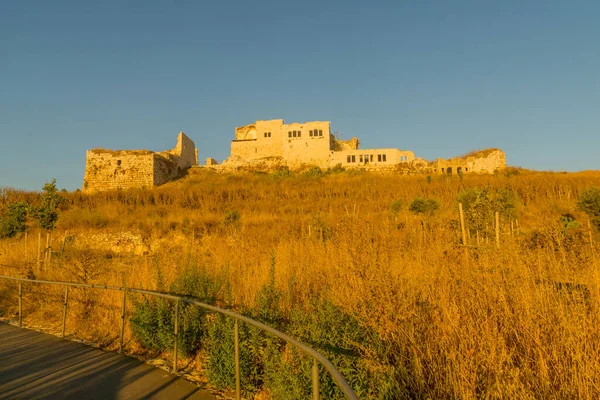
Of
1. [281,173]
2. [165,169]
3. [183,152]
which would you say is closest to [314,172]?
[281,173]

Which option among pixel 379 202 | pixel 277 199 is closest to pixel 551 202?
pixel 379 202

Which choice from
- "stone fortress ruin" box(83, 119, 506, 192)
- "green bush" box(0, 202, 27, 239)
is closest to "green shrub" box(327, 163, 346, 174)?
"stone fortress ruin" box(83, 119, 506, 192)

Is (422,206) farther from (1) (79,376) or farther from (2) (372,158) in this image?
(2) (372,158)

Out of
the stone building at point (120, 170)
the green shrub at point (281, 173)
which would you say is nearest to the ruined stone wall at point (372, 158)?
the green shrub at point (281, 173)

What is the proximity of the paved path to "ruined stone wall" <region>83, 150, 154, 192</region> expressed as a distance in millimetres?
36176

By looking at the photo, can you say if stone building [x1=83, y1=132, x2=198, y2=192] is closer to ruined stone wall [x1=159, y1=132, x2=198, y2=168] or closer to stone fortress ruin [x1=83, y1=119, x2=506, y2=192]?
stone fortress ruin [x1=83, y1=119, x2=506, y2=192]

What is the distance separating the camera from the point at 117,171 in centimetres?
4097

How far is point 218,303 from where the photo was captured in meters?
6.55

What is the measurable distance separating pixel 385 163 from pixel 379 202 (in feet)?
65.4

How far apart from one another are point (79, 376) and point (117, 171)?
40.1 m

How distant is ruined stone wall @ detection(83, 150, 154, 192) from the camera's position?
1596 inches

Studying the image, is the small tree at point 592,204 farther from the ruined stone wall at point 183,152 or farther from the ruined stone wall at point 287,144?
the ruined stone wall at point 183,152

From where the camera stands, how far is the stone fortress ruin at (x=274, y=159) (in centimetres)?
4081

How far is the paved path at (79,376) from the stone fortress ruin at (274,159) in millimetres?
36371
